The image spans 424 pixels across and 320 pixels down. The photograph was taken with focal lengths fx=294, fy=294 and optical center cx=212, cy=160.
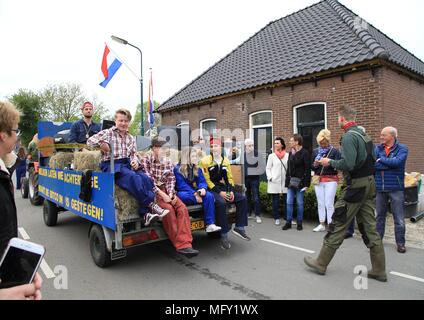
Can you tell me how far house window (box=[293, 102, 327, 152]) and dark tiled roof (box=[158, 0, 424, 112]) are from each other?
3.53 ft

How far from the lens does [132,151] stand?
4551 mm

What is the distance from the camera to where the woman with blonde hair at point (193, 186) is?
4.50m

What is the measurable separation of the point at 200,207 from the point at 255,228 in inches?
89.3

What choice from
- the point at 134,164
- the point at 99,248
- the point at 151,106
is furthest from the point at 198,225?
the point at 151,106

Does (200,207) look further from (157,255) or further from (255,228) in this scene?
(255,228)

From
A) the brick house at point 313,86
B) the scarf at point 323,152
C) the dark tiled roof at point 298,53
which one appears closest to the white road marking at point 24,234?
the scarf at point 323,152

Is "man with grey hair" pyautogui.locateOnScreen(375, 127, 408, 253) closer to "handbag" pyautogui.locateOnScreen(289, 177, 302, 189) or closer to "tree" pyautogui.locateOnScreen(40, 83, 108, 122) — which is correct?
"handbag" pyautogui.locateOnScreen(289, 177, 302, 189)

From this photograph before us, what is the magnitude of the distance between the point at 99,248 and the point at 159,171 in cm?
138

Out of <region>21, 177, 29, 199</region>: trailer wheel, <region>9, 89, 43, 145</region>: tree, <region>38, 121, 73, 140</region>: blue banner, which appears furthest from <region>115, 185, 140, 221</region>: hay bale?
<region>9, 89, 43, 145</region>: tree

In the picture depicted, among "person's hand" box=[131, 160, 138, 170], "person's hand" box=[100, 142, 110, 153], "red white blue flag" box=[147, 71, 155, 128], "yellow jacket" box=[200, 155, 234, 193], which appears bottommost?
"yellow jacket" box=[200, 155, 234, 193]

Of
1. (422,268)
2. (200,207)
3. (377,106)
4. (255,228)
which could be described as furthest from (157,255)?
(377,106)

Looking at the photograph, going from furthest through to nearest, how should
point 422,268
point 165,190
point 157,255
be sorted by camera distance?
1. point 157,255
2. point 165,190
3. point 422,268

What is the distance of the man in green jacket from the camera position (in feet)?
12.2

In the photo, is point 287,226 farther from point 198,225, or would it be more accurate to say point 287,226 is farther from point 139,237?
point 139,237
